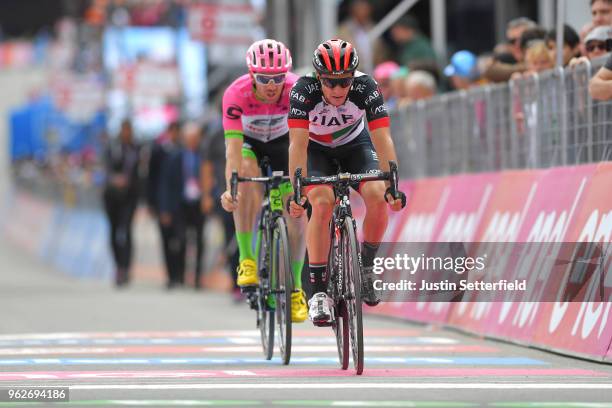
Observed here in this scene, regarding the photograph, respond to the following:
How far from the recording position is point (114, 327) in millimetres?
15336

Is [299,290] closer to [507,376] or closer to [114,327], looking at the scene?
[507,376]

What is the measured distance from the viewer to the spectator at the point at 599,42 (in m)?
12.1

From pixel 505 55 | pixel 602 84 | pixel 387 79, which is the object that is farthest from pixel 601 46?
pixel 387 79

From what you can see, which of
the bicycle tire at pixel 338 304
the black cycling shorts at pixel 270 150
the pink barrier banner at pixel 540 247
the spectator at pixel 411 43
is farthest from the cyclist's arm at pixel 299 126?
the spectator at pixel 411 43

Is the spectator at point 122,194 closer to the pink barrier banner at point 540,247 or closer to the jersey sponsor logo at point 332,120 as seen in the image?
the pink barrier banner at point 540,247

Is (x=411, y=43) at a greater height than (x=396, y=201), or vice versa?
(x=411, y=43)

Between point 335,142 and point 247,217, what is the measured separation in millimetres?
1549

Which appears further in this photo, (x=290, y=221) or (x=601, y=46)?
(x=601, y=46)

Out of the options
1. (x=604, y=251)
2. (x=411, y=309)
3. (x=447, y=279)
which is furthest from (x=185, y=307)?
(x=604, y=251)

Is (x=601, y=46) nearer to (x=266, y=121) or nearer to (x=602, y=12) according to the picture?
(x=602, y=12)

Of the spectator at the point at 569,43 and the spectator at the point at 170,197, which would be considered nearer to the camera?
the spectator at the point at 569,43

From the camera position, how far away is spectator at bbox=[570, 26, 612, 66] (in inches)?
478

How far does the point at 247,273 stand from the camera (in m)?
11.7

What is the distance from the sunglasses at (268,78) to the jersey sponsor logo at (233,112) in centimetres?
38
